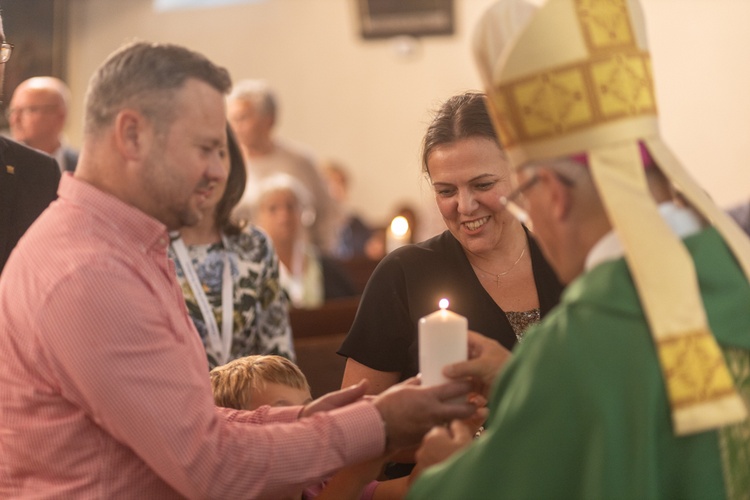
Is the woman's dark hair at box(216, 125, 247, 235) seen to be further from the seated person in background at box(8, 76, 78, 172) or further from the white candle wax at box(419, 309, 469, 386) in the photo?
the white candle wax at box(419, 309, 469, 386)

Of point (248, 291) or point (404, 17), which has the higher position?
point (404, 17)

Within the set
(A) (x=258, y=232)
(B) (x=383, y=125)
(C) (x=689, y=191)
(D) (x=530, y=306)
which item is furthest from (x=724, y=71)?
(B) (x=383, y=125)

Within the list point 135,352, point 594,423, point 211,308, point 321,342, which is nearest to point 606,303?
point 594,423

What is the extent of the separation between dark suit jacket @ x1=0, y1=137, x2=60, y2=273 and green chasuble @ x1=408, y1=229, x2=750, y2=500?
1897mm

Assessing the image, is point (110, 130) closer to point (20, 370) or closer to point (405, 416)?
point (20, 370)

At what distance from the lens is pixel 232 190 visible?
4.44 metres

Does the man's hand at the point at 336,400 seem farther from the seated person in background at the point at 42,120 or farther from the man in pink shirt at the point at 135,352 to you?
the seated person in background at the point at 42,120

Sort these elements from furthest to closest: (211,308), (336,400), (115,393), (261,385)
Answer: (211,308) → (261,385) → (336,400) → (115,393)

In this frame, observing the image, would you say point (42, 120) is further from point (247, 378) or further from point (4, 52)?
point (247, 378)

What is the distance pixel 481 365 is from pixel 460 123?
3.31 ft

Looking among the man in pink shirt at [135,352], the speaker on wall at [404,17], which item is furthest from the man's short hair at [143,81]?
the speaker on wall at [404,17]

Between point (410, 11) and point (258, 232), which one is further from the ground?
point (410, 11)

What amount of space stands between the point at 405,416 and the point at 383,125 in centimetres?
1218

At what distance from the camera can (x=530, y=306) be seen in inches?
127
